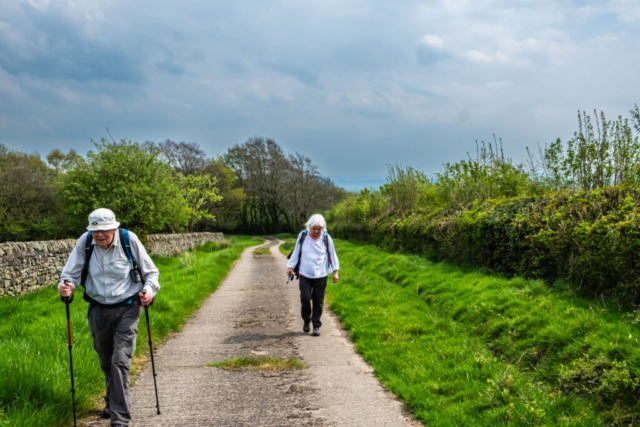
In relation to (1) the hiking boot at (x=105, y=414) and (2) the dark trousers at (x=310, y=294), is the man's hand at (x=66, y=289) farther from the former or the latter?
(2) the dark trousers at (x=310, y=294)

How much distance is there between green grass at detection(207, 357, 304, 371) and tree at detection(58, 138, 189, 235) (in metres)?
18.9

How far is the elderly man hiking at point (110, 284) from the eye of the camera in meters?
4.43

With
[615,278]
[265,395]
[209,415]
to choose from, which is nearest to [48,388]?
[209,415]

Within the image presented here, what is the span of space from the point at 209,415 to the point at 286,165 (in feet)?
218

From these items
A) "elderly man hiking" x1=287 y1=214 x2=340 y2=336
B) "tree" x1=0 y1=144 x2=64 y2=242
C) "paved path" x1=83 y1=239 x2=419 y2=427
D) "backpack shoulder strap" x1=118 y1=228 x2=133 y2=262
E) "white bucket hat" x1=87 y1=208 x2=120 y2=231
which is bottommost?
"paved path" x1=83 y1=239 x2=419 y2=427

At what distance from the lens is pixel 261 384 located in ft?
18.2

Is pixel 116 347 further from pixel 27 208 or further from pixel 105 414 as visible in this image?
pixel 27 208

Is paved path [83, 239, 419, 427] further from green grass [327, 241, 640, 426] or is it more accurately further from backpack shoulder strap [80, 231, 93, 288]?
backpack shoulder strap [80, 231, 93, 288]

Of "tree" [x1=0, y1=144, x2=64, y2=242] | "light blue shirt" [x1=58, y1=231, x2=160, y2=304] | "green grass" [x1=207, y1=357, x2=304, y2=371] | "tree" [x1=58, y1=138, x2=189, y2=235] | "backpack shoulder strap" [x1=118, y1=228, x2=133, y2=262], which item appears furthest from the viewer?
"tree" [x1=0, y1=144, x2=64, y2=242]

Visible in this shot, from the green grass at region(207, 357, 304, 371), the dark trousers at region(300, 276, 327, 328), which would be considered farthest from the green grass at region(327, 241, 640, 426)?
the green grass at region(207, 357, 304, 371)

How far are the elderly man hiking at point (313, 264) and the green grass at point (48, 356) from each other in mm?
2589

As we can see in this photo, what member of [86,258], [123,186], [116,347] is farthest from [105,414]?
[123,186]

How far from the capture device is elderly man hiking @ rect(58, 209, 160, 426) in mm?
4426

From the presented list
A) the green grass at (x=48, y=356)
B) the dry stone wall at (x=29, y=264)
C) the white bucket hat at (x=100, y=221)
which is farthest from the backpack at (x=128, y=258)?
the dry stone wall at (x=29, y=264)
